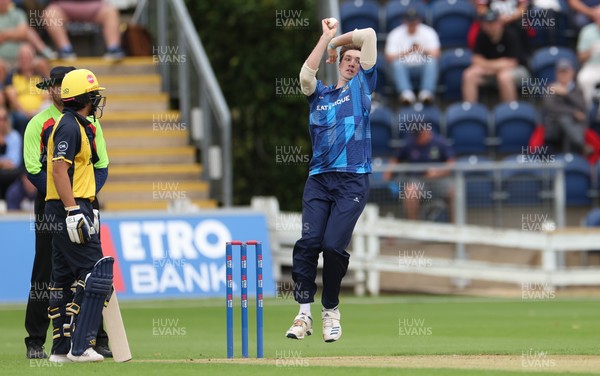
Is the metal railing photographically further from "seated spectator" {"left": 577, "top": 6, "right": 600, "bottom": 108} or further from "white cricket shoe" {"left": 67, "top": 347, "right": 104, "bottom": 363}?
"white cricket shoe" {"left": 67, "top": 347, "right": 104, "bottom": 363}

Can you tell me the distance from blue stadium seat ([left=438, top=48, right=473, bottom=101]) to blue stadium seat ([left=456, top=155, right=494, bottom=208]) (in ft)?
9.54

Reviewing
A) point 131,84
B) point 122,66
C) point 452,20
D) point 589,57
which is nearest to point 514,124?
point 589,57

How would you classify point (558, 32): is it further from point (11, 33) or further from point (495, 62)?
point (11, 33)

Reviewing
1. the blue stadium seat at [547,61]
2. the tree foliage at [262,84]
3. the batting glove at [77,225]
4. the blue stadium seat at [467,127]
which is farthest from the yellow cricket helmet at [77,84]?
the tree foliage at [262,84]

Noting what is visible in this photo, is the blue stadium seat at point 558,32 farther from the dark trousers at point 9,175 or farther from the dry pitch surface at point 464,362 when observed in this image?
the dry pitch surface at point 464,362

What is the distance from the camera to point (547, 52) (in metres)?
23.9

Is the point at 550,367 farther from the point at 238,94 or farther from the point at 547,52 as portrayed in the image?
the point at 238,94

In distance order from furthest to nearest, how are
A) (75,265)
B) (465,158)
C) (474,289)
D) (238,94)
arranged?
(238,94), (465,158), (474,289), (75,265)

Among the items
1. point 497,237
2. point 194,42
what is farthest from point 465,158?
point 194,42

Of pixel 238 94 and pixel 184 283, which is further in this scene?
pixel 238 94

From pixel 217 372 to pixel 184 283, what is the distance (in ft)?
30.0

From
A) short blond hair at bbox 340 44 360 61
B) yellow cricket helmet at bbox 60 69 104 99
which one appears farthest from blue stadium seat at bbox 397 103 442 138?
yellow cricket helmet at bbox 60 69 104 99

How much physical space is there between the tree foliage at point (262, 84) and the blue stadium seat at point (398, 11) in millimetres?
2321

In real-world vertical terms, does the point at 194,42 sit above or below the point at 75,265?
above
